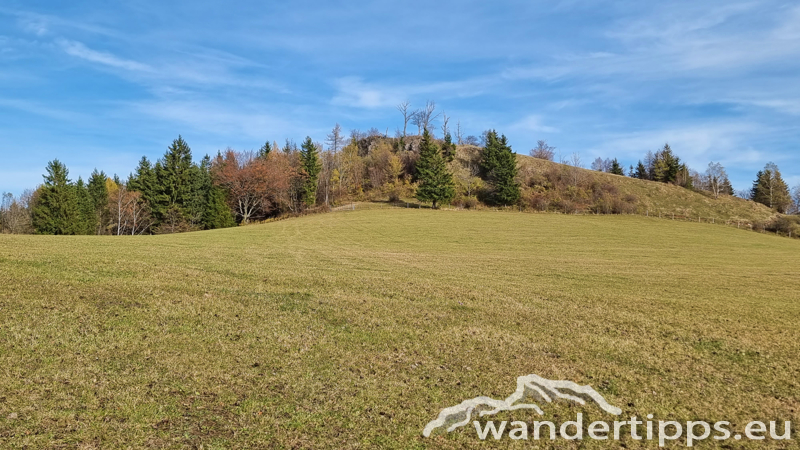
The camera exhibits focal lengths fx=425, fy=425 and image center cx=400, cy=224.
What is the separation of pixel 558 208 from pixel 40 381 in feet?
266

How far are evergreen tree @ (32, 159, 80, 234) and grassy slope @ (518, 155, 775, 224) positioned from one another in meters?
85.1

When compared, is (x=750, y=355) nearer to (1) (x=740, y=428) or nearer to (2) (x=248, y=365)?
(1) (x=740, y=428)

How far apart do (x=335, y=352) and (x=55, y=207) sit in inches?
2639

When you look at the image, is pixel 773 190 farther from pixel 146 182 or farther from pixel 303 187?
pixel 146 182

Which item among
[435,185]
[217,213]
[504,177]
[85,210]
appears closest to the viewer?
[85,210]

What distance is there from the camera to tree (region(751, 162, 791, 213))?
97.9 meters

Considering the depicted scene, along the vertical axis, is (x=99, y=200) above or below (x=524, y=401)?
above

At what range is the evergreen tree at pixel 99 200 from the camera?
6950 centimetres

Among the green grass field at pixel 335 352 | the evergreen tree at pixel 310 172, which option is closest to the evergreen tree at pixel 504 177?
the evergreen tree at pixel 310 172

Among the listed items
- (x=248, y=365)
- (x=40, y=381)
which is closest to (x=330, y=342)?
(x=248, y=365)

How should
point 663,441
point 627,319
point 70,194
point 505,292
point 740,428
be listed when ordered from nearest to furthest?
point 663,441 → point 740,428 → point 627,319 → point 505,292 → point 70,194

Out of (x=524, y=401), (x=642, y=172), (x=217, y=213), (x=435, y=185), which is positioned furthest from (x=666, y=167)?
(x=524, y=401)

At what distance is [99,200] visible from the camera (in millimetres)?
73188

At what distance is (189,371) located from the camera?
6516 millimetres
